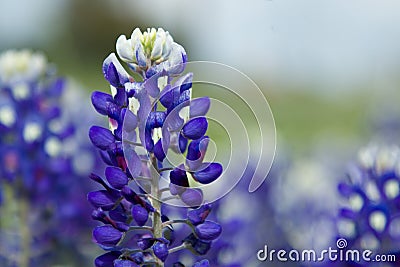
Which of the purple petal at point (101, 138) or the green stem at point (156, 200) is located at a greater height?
the purple petal at point (101, 138)

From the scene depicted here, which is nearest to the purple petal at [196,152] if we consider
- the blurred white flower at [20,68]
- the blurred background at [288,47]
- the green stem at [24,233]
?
the blurred background at [288,47]

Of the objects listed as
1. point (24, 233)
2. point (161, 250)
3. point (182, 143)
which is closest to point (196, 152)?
point (182, 143)

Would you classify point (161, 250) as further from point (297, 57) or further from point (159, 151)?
point (297, 57)

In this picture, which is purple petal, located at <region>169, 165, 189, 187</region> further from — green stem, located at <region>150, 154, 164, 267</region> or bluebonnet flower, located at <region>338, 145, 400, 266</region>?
bluebonnet flower, located at <region>338, 145, 400, 266</region>

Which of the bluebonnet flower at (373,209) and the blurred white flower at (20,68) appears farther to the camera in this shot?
the blurred white flower at (20,68)

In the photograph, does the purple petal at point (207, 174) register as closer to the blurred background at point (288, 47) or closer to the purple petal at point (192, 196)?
the purple petal at point (192, 196)

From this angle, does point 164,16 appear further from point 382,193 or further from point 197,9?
point 197,9

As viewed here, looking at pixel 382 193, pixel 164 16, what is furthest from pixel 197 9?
pixel 382 193
